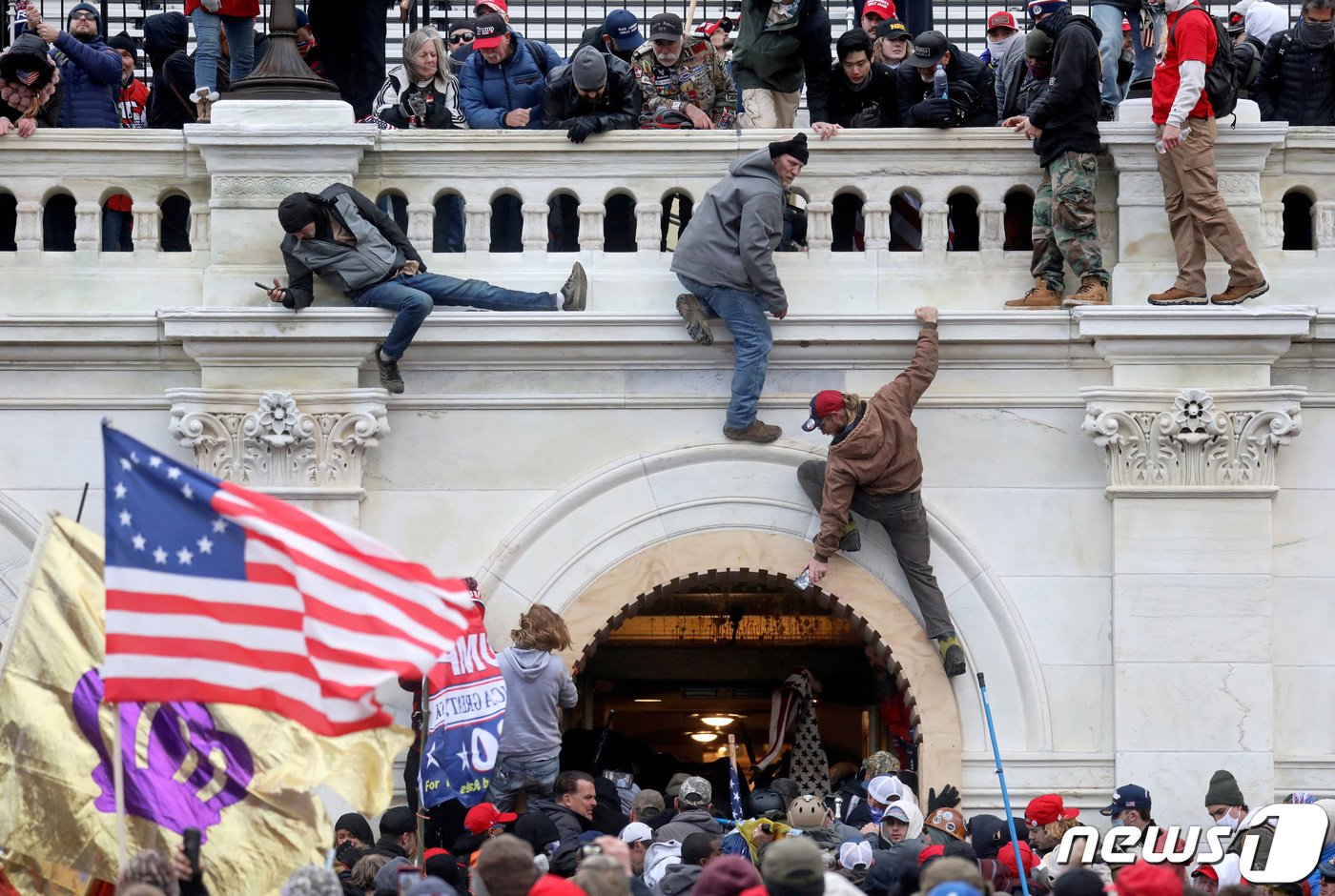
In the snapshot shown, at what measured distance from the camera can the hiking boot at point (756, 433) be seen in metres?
18.5

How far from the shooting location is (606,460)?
18641mm

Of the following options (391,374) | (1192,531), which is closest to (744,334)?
(391,374)

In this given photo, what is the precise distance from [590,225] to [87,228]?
348 centimetres

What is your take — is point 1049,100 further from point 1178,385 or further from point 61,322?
point 61,322

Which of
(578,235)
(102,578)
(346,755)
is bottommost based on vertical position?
(346,755)

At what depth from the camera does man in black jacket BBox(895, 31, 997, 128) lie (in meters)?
19.6

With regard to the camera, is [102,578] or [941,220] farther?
[941,220]

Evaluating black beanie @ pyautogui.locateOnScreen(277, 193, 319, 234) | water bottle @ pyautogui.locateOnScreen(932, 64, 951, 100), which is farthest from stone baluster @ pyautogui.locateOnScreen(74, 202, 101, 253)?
water bottle @ pyautogui.locateOnScreen(932, 64, 951, 100)

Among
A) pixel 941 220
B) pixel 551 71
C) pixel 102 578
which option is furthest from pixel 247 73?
pixel 102 578

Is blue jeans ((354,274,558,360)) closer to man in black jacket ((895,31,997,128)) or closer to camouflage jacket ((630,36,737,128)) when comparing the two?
camouflage jacket ((630,36,737,128))

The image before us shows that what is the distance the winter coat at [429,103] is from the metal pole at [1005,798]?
5687mm

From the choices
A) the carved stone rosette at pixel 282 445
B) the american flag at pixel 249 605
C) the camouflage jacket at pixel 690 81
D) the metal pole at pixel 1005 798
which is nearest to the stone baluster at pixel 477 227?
the carved stone rosette at pixel 282 445

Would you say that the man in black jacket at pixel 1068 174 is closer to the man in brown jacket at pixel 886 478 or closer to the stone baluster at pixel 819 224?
the man in brown jacket at pixel 886 478

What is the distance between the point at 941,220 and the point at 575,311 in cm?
261
